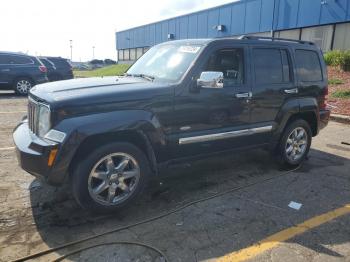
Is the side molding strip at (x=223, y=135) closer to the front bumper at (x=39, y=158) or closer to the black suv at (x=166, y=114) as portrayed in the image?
the black suv at (x=166, y=114)

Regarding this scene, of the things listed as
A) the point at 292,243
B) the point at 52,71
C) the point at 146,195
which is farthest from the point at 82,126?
the point at 52,71

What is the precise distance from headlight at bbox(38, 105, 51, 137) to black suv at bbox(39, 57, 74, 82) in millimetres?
13898

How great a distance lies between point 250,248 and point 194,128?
5.29 ft

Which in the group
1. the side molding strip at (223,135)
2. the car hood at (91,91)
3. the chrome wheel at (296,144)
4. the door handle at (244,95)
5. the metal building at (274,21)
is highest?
the metal building at (274,21)

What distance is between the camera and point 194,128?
4.32 meters

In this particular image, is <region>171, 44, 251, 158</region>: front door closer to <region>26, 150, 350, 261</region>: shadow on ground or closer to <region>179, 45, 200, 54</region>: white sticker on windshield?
<region>179, 45, 200, 54</region>: white sticker on windshield

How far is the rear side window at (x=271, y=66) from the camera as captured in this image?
5.00 meters

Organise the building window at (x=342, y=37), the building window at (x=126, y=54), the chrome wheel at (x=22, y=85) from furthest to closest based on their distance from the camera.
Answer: the building window at (x=126, y=54) < the building window at (x=342, y=37) < the chrome wheel at (x=22, y=85)

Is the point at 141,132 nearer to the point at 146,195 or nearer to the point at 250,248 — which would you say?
the point at 146,195

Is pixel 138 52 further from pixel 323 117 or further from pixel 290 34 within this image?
pixel 323 117

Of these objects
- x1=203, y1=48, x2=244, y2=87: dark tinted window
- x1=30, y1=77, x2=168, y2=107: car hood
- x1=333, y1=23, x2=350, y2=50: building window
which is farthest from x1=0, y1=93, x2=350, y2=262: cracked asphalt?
x1=333, y1=23, x2=350, y2=50: building window

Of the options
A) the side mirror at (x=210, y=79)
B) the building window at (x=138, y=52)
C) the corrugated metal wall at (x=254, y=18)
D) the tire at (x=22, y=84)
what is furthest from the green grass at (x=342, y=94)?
the building window at (x=138, y=52)

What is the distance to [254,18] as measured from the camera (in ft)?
88.1

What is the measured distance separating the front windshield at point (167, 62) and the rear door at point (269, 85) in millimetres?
1034
